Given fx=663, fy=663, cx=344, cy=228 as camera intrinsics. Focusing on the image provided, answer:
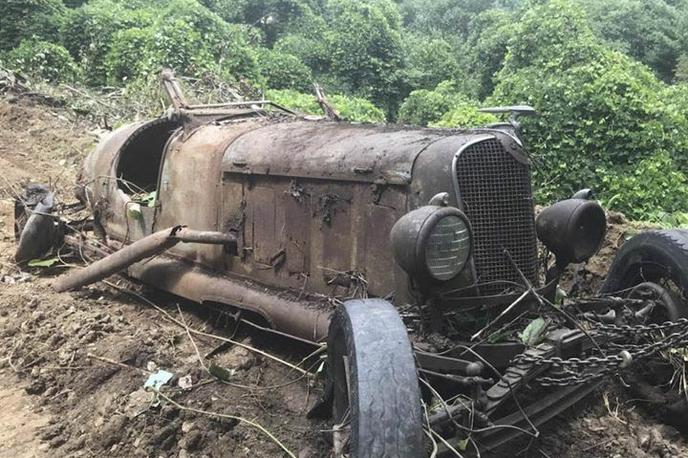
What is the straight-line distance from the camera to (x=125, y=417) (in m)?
3.99

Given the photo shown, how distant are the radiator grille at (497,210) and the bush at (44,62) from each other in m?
12.8

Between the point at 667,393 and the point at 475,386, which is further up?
the point at 475,386

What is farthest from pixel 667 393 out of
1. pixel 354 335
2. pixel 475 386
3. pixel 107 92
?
pixel 107 92

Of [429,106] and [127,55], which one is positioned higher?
[127,55]

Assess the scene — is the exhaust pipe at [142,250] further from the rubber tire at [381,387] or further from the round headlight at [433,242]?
the rubber tire at [381,387]

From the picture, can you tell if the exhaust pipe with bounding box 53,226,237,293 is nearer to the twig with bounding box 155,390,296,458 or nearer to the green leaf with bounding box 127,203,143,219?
the green leaf with bounding box 127,203,143,219

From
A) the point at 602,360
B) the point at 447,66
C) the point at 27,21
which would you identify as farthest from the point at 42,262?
the point at 447,66

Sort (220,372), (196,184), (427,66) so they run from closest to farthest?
(220,372), (196,184), (427,66)

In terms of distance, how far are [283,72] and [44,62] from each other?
5746 mm

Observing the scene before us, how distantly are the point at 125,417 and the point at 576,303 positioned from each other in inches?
110

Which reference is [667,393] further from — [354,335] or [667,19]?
[667,19]

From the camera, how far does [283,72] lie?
17281mm

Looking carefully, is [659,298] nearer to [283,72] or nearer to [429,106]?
[429,106]

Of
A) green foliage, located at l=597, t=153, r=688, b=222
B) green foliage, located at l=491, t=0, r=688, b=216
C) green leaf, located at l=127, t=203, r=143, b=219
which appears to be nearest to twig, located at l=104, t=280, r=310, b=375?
green leaf, located at l=127, t=203, r=143, b=219
